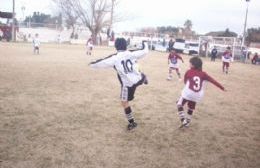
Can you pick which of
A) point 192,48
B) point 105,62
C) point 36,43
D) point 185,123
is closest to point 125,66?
point 105,62

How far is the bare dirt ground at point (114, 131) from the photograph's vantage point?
5648mm

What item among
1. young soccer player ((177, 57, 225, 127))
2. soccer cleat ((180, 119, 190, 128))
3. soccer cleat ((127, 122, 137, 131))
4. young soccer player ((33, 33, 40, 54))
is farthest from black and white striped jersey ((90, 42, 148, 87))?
young soccer player ((33, 33, 40, 54))

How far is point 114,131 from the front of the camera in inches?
282

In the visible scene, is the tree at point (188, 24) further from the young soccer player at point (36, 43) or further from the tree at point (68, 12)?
the young soccer player at point (36, 43)

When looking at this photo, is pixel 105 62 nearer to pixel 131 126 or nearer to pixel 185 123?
pixel 131 126

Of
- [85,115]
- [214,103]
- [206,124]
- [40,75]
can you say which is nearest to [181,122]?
[206,124]

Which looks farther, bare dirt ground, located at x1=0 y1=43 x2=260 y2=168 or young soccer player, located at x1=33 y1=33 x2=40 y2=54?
young soccer player, located at x1=33 y1=33 x2=40 y2=54

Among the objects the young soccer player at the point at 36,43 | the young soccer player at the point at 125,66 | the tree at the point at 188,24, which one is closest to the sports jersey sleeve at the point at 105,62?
the young soccer player at the point at 125,66

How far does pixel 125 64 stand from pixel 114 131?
1.45m

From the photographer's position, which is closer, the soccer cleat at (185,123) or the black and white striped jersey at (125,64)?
the black and white striped jersey at (125,64)

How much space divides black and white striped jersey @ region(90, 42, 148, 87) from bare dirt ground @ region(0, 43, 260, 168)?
1123 millimetres

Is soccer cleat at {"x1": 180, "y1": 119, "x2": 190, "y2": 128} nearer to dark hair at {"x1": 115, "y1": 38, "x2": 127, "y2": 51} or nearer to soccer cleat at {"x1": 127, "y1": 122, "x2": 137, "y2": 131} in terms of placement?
soccer cleat at {"x1": 127, "y1": 122, "x2": 137, "y2": 131}

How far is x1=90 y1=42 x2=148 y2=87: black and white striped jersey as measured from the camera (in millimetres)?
6977

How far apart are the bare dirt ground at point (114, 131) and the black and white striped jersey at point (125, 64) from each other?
112cm
